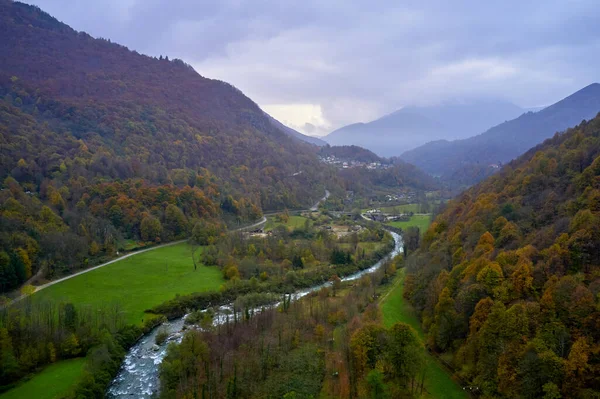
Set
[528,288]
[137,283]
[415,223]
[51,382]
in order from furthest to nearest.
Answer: [415,223] → [137,283] → [51,382] → [528,288]

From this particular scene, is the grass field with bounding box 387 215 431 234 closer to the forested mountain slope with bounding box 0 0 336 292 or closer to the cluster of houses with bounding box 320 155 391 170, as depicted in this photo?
the forested mountain slope with bounding box 0 0 336 292

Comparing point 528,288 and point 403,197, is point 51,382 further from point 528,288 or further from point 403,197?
point 403,197

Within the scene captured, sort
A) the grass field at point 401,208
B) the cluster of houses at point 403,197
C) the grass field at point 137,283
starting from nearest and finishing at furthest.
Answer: the grass field at point 137,283 < the grass field at point 401,208 < the cluster of houses at point 403,197

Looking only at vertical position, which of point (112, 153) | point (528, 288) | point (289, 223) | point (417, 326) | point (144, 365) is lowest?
point (417, 326)

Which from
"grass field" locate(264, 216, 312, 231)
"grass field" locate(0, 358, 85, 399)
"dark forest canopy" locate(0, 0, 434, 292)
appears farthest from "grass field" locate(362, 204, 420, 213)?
"grass field" locate(0, 358, 85, 399)

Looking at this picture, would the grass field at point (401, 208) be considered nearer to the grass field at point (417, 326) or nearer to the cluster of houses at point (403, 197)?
the cluster of houses at point (403, 197)

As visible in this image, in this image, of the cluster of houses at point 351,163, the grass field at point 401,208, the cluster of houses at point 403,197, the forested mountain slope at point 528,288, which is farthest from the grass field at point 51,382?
the cluster of houses at point 351,163

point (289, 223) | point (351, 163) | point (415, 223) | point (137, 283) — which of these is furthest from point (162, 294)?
point (351, 163)
